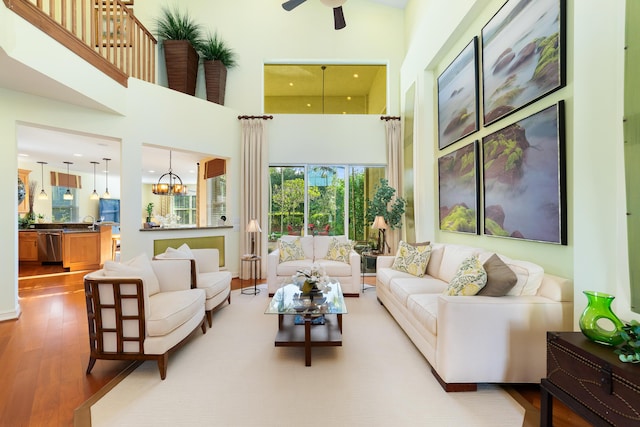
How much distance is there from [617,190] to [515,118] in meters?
1.34

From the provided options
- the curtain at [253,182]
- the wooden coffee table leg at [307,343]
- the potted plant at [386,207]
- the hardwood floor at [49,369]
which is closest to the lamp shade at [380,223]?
the potted plant at [386,207]

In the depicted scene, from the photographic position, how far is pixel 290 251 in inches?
201

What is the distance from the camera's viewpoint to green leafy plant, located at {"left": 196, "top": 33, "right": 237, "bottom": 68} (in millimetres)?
6105

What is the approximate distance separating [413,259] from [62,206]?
1101 centimetres

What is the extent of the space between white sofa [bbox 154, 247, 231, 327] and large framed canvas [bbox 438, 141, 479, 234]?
3.23 m

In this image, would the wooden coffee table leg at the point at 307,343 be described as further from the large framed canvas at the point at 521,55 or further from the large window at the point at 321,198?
the large window at the point at 321,198

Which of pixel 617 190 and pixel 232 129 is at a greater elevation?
pixel 232 129

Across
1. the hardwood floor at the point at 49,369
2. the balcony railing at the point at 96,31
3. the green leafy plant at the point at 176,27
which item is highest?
the green leafy plant at the point at 176,27

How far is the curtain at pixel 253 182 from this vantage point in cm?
603

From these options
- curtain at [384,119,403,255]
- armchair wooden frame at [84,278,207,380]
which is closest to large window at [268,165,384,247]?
curtain at [384,119,403,255]

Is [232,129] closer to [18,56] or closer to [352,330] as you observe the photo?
[18,56]

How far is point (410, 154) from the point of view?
571cm

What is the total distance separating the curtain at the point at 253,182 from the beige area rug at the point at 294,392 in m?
3.02

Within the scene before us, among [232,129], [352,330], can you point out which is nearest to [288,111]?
[232,129]
